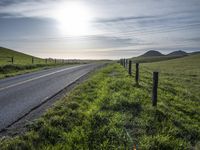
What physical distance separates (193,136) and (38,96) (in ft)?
22.4

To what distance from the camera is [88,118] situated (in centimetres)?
650

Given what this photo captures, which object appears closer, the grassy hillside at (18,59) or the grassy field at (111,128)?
the grassy field at (111,128)

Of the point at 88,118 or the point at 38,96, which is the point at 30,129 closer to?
the point at 88,118

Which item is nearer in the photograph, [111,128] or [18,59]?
[111,128]

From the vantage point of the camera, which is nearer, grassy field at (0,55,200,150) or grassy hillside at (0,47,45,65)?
grassy field at (0,55,200,150)

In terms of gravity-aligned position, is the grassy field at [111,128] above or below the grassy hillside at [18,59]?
below

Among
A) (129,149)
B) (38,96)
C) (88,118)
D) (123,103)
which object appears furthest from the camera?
(38,96)

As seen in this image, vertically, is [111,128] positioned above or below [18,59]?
below

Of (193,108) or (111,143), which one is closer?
(111,143)

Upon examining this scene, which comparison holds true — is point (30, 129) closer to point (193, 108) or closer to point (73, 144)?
point (73, 144)

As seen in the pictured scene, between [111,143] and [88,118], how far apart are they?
5.37 ft

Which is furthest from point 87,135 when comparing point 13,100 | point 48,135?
point 13,100

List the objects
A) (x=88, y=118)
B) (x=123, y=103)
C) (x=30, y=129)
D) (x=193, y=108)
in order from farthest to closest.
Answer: (x=193, y=108) < (x=123, y=103) < (x=88, y=118) < (x=30, y=129)

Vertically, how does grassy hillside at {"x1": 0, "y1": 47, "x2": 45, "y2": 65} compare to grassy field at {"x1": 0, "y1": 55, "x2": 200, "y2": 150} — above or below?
above
